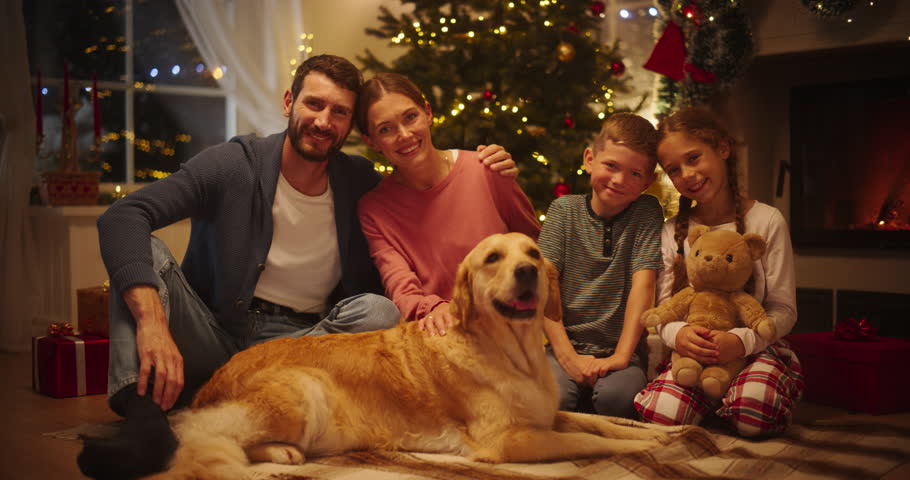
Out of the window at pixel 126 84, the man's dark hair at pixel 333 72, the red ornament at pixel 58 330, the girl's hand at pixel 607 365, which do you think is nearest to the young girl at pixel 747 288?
the girl's hand at pixel 607 365

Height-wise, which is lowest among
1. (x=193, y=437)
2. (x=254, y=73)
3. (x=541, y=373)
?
(x=193, y=437)

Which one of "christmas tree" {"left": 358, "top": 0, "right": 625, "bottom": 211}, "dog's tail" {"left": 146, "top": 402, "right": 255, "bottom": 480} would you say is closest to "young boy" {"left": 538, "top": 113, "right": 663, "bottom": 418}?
"dog's tail" {"left": 146, "top": 402, "right": 255, "bottom": 480}

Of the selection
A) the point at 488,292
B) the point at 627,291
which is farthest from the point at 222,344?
the point at 627,291

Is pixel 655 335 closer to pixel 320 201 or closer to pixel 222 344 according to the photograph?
pixel 320 201

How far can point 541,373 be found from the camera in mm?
2014

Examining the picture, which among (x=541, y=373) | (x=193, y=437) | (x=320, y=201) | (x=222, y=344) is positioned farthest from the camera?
(x=320, y=201)

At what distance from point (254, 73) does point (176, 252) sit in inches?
53.5

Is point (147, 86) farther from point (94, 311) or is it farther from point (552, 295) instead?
point (552, 295)

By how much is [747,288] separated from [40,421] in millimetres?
2436

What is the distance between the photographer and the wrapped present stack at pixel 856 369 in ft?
8.63

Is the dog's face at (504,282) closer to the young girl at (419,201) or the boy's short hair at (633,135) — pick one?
the young girl at (419,201)

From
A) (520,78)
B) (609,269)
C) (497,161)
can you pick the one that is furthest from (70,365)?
(520,78)

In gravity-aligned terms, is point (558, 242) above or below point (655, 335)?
above

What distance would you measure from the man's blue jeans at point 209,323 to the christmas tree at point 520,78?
200 cm
